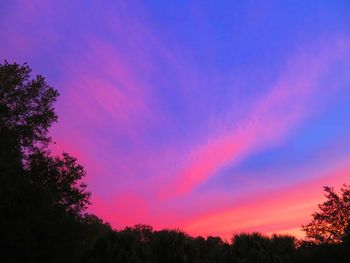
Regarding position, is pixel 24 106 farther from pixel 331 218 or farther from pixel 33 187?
pixel 331 218

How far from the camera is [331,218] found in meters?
32.0

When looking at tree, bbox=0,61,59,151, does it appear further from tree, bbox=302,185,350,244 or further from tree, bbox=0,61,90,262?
tree, bbox=302,185,350,244

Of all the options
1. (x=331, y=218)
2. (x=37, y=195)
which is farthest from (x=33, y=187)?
(x=331, y=218)

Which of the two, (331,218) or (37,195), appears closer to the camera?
(37,195)

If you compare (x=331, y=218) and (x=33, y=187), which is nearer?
(x=33, y=187)

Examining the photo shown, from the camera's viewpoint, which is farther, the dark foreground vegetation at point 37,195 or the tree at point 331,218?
the tree at point 331,218

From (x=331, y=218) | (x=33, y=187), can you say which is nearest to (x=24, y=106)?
(x=33, y=187)

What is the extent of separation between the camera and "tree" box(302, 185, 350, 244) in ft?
104

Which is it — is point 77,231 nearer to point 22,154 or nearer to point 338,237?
point 22,154

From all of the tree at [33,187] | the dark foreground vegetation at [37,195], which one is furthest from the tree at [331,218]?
the tree at [33,187]

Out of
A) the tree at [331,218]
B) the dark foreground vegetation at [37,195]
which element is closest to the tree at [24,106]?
the dark foreground vegetation at [37,195]

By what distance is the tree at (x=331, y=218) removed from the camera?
3164cm

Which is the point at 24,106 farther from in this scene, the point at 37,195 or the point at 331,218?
the point at 331,218

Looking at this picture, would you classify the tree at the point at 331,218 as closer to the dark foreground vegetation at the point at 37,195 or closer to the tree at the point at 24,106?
the dark foreground vegetation at the point at 37,195
